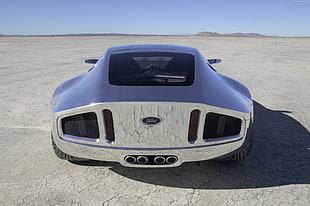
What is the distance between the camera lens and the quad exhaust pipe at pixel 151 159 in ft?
7.00

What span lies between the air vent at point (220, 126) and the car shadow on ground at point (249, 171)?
549 mm

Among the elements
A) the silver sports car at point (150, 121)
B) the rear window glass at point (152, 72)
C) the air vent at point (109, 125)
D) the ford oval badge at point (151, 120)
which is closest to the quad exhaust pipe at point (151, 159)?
the silver sports car at point (150, 121)

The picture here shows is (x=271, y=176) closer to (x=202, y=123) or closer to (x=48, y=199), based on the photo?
(x=202, y=123)

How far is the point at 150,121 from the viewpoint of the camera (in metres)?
2.01

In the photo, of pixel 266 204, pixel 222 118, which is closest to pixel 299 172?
pixel 266 204

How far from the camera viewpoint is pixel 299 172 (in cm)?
264

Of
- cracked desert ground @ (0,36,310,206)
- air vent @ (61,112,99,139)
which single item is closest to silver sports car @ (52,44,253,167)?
air vent @ (61,112,99,139)

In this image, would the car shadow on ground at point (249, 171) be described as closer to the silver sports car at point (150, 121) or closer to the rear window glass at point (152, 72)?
the silver sports car at point (150, 121)

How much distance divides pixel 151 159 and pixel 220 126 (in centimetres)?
62

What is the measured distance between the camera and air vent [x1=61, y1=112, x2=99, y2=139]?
210cm

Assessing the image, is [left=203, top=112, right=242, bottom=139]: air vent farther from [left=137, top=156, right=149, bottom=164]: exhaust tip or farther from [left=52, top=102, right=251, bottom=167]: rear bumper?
[left=137, top=156, right=149, bottom=164]: exhaust tip

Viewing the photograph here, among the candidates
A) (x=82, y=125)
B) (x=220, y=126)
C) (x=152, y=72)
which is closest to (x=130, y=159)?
(x=82, y=125)

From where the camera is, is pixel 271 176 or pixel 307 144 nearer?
pixel 271 176

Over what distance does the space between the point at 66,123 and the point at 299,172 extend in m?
2.28
